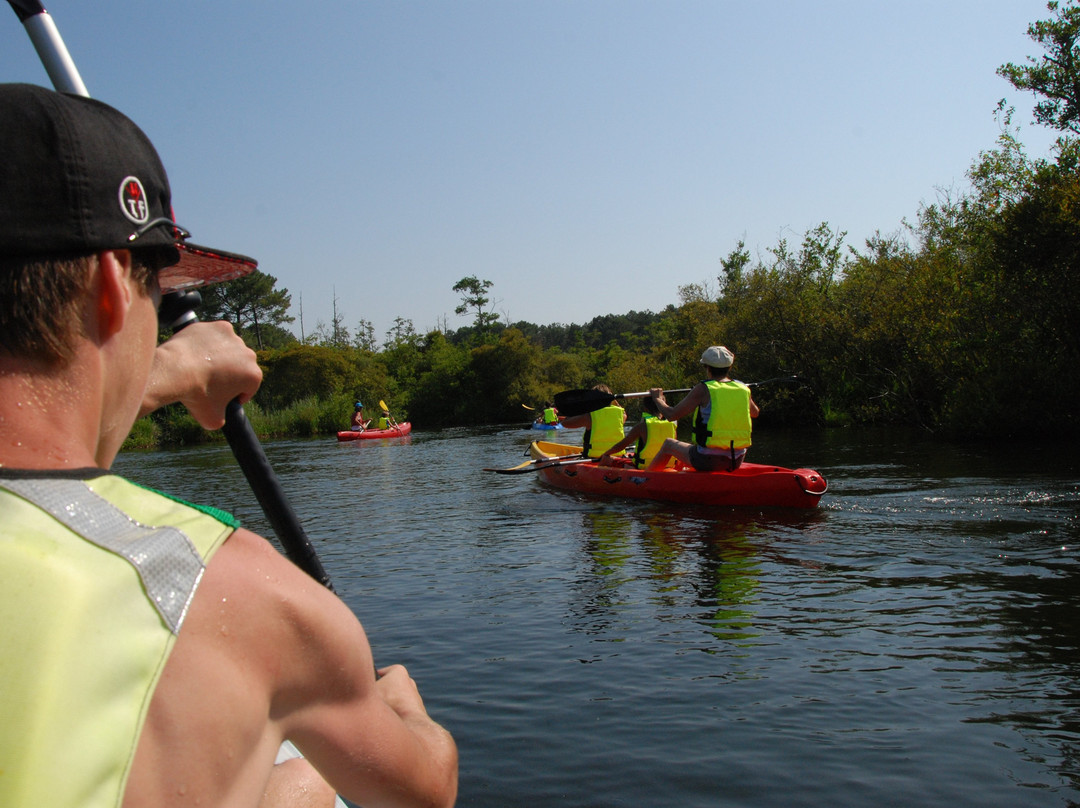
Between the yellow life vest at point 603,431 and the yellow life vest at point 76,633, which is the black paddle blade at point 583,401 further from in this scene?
the yellow life vest at point 76,633

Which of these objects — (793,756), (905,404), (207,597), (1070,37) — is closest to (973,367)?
(905,404)

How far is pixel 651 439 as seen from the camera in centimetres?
1180

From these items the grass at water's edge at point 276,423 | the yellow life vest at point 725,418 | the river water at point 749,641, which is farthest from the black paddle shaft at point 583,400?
the grass at water's edge at point 276,423

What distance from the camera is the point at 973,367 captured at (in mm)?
19438

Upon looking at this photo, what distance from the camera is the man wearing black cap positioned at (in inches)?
29.3

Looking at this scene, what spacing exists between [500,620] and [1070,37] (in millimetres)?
19554

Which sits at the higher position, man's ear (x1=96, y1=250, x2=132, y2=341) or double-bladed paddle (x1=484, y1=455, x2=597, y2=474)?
man's ear (x1=96, y1=250, x2=132, y2=341)

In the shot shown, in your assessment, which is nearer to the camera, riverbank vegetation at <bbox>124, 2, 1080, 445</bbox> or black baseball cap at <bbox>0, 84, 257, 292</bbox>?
black baseball cap at <bbox>0, 84, 257, 292</bbox>

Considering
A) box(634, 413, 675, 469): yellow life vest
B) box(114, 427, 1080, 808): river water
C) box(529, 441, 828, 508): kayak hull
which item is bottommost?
box(114, 427, 1080, 808): river water

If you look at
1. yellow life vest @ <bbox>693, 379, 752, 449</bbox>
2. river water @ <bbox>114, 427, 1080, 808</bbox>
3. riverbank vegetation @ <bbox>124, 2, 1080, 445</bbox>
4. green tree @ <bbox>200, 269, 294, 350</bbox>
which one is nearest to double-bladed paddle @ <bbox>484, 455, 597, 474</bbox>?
river water @ <bbox>114, 427, 1080, 808</bbox>

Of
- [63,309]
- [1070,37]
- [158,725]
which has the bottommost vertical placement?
[158,725]

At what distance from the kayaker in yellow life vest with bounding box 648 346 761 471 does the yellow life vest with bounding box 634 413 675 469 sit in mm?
851

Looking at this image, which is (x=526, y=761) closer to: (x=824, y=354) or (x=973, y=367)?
(x=973, y=367)

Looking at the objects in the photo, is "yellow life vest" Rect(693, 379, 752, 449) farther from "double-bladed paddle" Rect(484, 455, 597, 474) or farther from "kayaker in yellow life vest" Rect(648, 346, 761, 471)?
"double-bladed paddle" Rect(484, 455, 597, 474)
